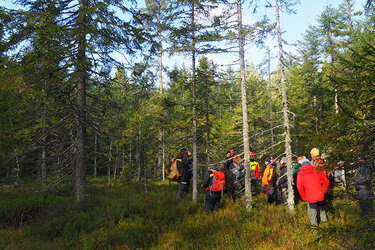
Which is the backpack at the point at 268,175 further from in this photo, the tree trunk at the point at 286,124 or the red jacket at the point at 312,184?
the red jacket at the point at 312,184

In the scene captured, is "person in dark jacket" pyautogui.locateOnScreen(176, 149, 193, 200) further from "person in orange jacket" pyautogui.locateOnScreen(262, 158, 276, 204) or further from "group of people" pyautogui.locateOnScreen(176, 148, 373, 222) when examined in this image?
"person in orange jacket" pyautogui.locateOnScreen(262, 158, 276, 204)

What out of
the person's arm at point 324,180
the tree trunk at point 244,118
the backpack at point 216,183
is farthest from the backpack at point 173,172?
the person's arm at point 324,180

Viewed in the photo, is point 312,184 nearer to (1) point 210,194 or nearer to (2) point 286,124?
(2) point 286,124

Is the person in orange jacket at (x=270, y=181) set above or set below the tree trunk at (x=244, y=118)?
below

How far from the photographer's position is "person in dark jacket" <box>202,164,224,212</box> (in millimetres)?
7473

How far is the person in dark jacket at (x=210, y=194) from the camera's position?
747 cm

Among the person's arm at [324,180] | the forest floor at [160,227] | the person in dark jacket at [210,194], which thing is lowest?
the forest floor at [160,227]

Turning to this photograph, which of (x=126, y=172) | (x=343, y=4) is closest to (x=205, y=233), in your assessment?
(x=126, y=172)

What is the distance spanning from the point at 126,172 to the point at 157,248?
11412mm

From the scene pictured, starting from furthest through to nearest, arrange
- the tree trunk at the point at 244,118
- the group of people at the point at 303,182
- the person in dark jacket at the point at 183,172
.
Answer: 1. the person in dark jacket at the point at 183,172
2. the tree trunk at the point at 244,118
3. the group of people at the point at 303,182

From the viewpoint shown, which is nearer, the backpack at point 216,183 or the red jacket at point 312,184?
the red jacket at point 312,184

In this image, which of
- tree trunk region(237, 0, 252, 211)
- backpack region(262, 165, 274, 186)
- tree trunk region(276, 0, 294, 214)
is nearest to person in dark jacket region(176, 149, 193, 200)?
tree trunk region(237, 0, 252, 211)

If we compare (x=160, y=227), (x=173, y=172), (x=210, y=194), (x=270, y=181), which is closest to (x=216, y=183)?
(x=210, y=194)

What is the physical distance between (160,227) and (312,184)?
4471 mm
